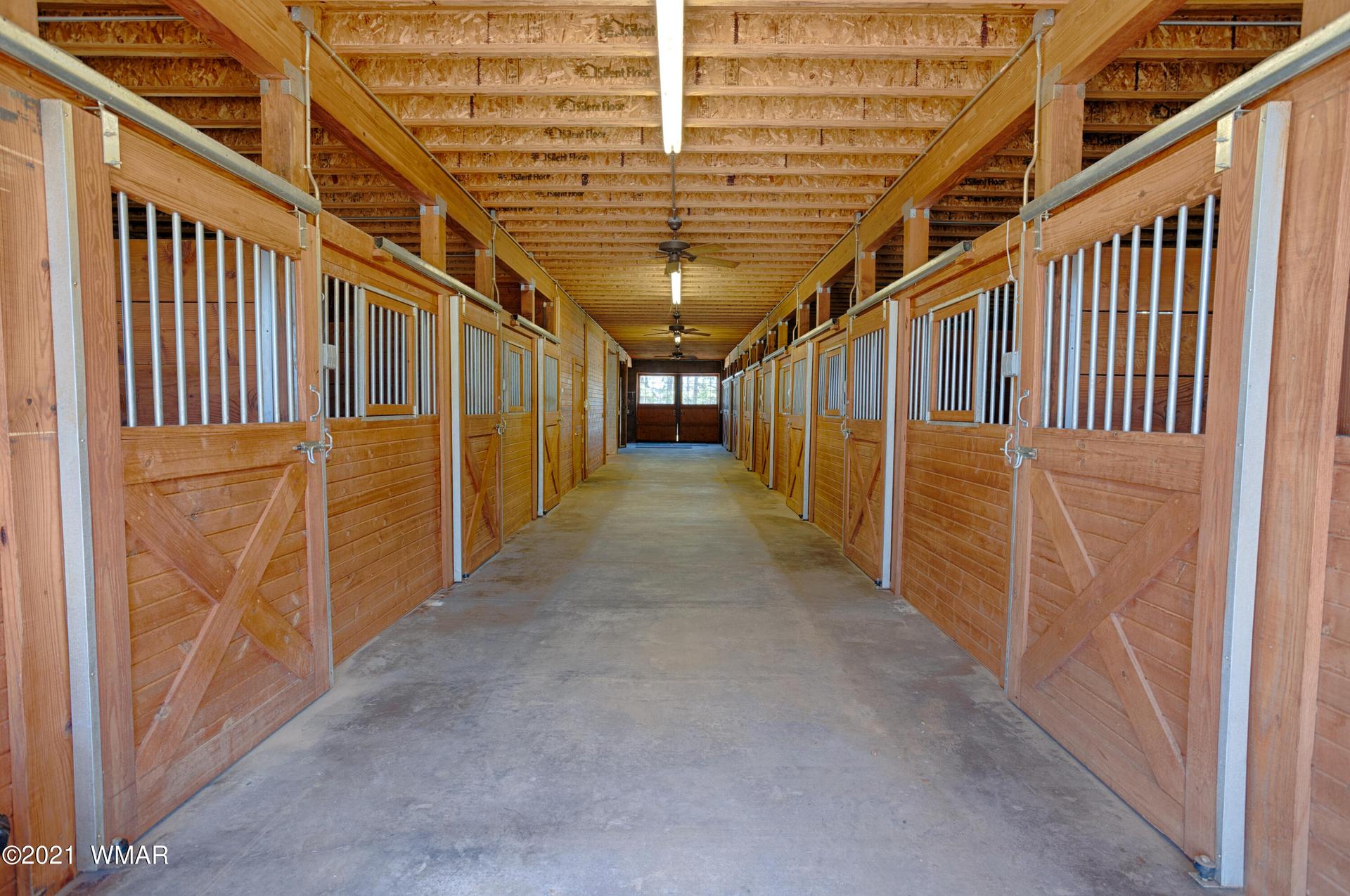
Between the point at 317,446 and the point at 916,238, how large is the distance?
156 inches

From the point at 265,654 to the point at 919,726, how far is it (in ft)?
8.60

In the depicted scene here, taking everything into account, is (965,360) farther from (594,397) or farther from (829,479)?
(594,397)

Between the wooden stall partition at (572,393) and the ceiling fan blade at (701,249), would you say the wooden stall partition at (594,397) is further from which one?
the ceiling fan blade at (701,249)

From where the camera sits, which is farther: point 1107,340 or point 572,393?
point 572,393

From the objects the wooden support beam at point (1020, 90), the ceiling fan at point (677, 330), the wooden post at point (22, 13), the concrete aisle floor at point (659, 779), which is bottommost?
the concrete aisle floor at point (659, 779)

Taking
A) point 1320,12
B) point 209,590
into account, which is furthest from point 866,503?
point 209,590

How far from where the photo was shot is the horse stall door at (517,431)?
5.98m

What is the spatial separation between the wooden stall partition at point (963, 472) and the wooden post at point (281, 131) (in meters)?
3.25

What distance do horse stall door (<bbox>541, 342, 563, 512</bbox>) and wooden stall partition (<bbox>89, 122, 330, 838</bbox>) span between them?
4.90 m

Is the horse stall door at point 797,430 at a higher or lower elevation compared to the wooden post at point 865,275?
lower

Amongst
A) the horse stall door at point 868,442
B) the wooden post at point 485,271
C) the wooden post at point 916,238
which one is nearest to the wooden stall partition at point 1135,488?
the wooden post at point 916,238

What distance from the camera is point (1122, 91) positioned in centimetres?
332

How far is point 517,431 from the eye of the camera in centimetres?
642

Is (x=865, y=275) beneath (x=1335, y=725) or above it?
above
